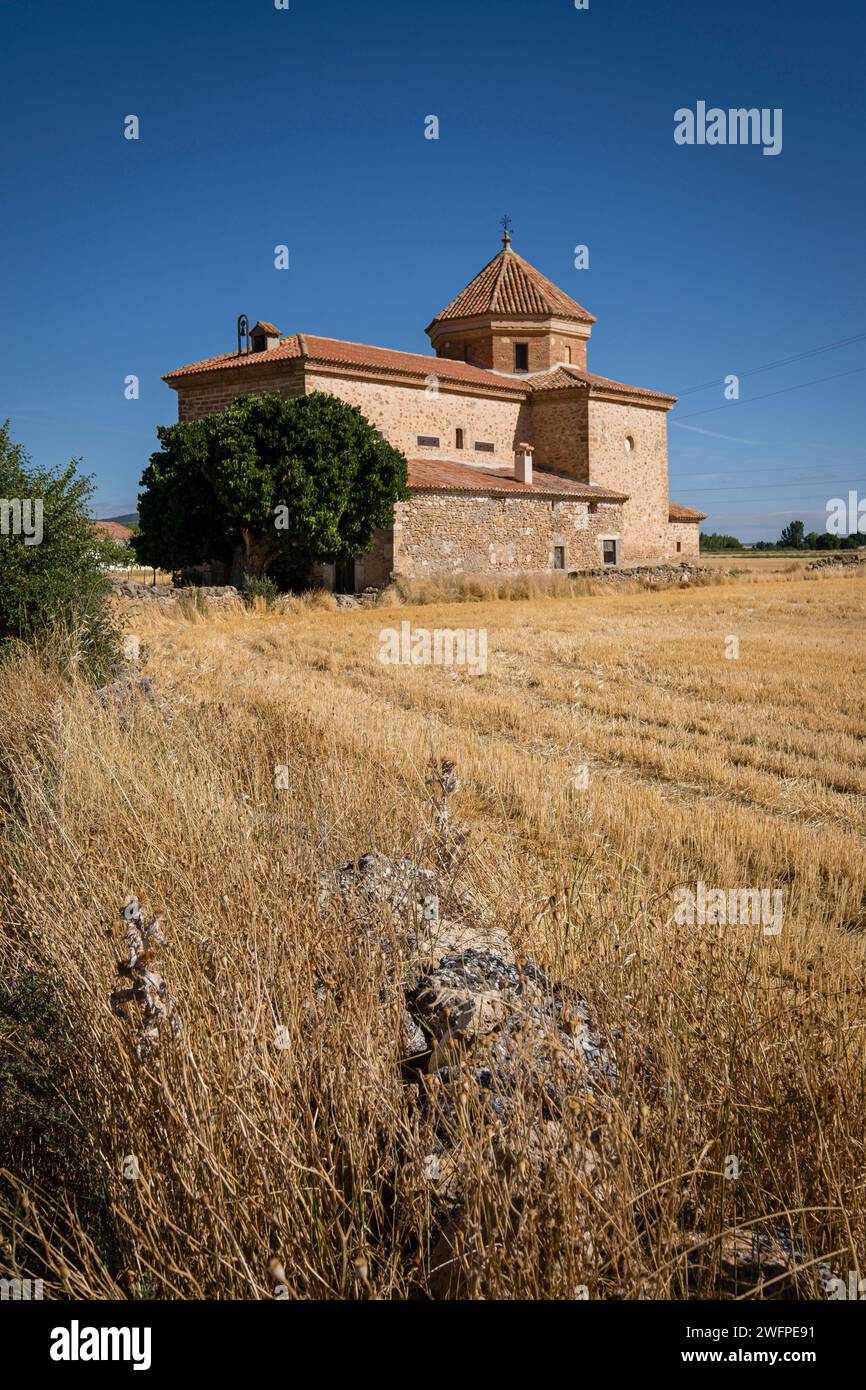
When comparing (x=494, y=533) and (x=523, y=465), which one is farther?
(x=523, y=465)

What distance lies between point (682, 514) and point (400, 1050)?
130ft

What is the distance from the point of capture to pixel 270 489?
23.6 meters

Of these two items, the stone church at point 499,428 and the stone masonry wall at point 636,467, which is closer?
the stone church at point 499,428

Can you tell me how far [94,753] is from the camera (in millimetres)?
4883

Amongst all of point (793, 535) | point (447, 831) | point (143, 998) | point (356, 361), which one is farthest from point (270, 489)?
point (793, 535)

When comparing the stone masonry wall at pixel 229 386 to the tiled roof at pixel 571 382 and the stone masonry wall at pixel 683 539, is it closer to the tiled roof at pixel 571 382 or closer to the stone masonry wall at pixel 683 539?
the tiled roof at pixel 571 382

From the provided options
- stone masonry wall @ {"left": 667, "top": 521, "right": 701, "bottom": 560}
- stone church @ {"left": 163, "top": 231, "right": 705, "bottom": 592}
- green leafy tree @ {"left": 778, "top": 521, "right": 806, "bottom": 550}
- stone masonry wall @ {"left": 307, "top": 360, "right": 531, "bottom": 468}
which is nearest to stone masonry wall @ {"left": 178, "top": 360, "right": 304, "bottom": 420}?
stone church @ {"left": 163, "top": 231, "right": 705, "bottom": 592}

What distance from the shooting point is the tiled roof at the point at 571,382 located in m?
35.0

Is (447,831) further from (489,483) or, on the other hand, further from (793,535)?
(793,535)

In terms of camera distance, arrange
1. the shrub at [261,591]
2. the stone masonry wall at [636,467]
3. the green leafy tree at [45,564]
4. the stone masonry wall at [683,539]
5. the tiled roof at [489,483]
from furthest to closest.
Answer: the stone masonry wall at [683,539], the stone masonry wall at [636,467], the tiled roof at [489,483], the shrub at [261,591], the green leafy tree at [45,564]

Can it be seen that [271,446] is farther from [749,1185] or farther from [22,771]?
[749,1185]

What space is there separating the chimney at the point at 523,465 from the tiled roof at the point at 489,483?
243 mm

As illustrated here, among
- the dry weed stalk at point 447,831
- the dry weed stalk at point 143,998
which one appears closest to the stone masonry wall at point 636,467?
the dry weed stalk at point 447,831
